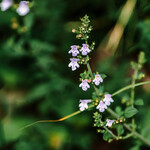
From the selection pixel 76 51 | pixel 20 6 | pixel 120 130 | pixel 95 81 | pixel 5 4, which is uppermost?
pixel 5 4

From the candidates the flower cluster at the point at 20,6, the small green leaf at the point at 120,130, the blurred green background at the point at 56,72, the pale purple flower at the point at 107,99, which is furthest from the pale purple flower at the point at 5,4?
the small green leaf at the point at 120,130

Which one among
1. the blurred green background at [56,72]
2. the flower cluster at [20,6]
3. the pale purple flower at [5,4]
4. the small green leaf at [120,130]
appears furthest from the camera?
the blurred green background at [56,72]

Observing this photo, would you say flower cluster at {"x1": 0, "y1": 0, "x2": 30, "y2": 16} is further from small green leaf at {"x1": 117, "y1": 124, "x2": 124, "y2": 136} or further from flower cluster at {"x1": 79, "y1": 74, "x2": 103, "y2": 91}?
small green leaf at {"x1": 117, "y1": 124, "x2": 124, "y2": 136}

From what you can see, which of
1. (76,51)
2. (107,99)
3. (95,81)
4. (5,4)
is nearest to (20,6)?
(5,4)

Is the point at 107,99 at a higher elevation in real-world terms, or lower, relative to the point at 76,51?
lower

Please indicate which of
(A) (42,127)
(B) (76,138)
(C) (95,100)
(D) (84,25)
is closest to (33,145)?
(A) (42,127)

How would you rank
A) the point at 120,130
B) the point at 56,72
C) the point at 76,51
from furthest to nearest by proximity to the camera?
the point at 56,72 < the point at 120,130 < the point at 76,51

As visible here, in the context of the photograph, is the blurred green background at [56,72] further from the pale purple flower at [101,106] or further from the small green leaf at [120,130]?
the pale purple flower at [101,106]

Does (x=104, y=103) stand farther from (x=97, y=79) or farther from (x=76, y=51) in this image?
(x=76, y=51)

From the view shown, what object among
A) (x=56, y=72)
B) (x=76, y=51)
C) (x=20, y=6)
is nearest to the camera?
(x=76, y=51)
